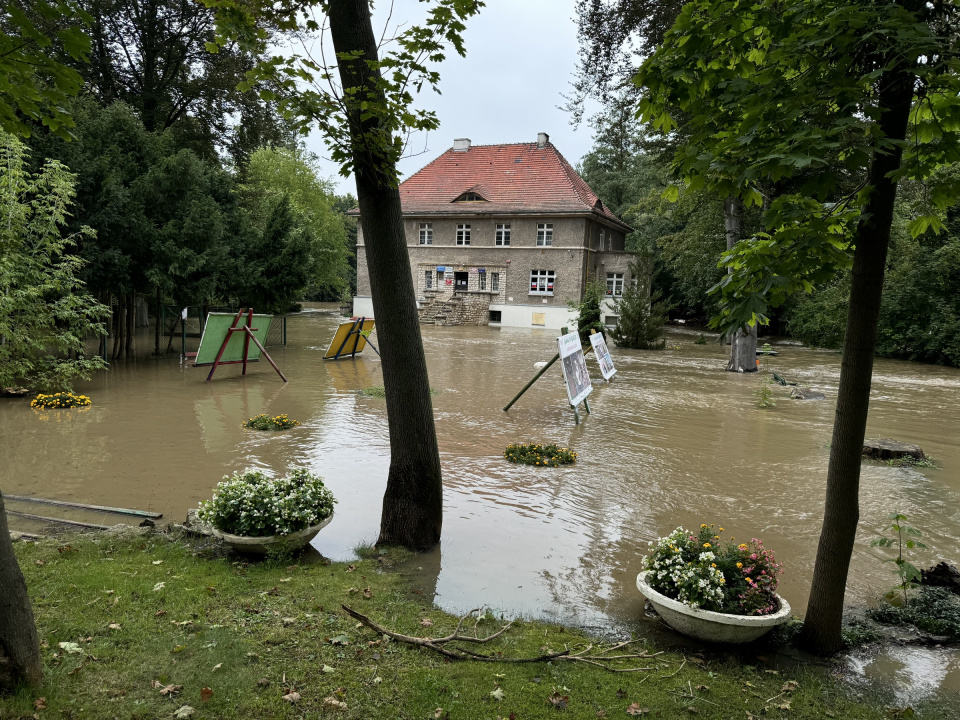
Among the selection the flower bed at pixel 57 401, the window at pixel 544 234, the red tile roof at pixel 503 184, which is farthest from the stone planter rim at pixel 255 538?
the window at pixel 544 234

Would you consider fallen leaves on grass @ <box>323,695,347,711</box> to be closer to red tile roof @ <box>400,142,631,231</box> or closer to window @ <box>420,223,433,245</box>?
red tile roof @ <box>400,142,631,231</box>

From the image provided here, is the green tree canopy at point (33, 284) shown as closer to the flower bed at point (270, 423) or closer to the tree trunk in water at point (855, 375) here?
the flower bed at point (270, 423)

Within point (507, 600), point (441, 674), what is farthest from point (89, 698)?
point (507, 600)

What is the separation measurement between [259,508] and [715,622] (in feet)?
11.6

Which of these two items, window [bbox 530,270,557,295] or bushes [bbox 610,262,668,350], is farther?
window [bbox 530,270,557,295]

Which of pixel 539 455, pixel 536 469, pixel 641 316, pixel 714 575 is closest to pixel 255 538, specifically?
pixel 714 575

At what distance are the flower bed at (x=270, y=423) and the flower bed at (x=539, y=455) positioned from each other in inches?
159

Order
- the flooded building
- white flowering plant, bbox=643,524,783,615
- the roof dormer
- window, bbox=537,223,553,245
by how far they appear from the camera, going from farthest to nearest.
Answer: the roof dormer, window, bbox=537,223,553,245, the flooded building, white flowering plant, bbox=643,524,783,615

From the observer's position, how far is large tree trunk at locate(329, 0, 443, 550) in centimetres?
539

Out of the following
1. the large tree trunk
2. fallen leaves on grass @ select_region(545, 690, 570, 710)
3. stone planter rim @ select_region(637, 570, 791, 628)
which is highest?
the large tree trunk

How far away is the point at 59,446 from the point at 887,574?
10576 mm

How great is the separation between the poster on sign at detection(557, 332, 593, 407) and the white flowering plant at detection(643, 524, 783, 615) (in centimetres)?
743

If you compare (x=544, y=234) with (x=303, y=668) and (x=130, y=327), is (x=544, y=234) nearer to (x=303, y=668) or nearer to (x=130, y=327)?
(x=130, y=327)

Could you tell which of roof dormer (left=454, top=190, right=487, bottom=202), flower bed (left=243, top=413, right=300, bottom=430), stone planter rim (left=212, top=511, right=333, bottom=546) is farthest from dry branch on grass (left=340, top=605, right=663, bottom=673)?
roof dormer (left=454, top=190, right=487, bottom=202)
